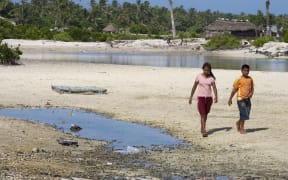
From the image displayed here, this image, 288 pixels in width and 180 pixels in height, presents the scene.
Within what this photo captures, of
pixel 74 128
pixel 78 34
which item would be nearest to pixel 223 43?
pixel 78 34

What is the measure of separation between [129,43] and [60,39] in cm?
1056

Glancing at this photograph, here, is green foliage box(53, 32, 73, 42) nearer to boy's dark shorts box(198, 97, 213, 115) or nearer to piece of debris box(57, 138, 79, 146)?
boy's dark shorts box(198, 97, 213, 115)

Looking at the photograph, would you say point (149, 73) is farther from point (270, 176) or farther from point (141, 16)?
point (141, 16)

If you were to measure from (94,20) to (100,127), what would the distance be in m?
113

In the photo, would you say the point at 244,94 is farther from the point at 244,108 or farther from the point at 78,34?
the point at 78,34

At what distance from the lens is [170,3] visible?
349 ft

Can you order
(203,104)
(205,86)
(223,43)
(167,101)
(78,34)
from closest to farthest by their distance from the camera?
(205,86)
(203,104)
(167,101)
(223,43)
(78,34)

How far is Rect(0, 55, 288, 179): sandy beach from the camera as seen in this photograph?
9523 millimetres

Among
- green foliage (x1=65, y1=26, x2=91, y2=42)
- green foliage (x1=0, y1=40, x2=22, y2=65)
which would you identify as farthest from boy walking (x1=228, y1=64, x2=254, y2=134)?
green foliage (x1=65, y1=26, x2=91, y2=42)

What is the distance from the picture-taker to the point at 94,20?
12600 centimetres

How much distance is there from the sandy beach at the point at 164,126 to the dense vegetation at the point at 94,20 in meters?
59.3

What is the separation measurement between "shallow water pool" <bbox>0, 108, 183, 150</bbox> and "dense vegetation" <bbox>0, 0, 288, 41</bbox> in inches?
2598

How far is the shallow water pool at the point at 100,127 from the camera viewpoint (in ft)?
41.1

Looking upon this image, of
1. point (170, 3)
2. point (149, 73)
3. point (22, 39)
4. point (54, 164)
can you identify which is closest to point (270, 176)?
point (54, 164)
